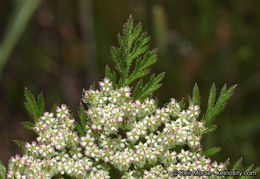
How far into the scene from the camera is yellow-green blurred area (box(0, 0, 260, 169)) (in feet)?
14.4

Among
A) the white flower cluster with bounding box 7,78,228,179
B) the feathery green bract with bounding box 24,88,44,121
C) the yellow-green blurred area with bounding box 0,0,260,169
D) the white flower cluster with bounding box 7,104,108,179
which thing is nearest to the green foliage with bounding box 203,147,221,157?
the white flower cluster with bounding box 7,78,228,179

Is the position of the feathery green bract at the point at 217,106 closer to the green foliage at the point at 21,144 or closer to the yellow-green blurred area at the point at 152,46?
the green foliage at the point at 21,144

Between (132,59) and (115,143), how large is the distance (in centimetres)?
49

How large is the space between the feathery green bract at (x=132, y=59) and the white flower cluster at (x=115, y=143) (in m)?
0.07

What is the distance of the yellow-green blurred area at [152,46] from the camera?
4402 mm

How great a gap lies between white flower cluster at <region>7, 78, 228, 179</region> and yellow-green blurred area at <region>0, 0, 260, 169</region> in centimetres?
221

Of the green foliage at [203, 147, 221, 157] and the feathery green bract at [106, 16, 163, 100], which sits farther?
the feathery green bract at [106, 16, 163, 100]

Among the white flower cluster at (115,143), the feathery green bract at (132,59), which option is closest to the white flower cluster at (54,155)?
the white flower cluster at (115,143)

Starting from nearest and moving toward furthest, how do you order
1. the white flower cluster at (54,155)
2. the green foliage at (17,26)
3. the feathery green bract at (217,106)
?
the white flower cluster at (54,155) → the feathery green bract at (217,106) → the green foliage at (17,26)

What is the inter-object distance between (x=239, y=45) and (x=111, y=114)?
3.26 meters

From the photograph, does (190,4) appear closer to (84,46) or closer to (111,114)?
(84,46)

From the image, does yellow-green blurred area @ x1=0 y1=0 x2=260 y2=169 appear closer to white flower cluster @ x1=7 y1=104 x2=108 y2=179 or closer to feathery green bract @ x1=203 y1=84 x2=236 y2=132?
feathery green bract @ x1=203 y1=84 x2=236 y2=132

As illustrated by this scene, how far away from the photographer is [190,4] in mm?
5176

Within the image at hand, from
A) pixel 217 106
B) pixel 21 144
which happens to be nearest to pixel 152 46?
pixel 217 106
